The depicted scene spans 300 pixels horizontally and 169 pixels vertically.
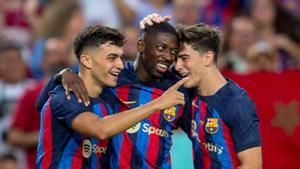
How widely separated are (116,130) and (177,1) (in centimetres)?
503

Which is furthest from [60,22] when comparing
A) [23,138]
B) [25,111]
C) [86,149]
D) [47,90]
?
[86,149]

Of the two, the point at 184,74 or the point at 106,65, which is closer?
the point at 106,65

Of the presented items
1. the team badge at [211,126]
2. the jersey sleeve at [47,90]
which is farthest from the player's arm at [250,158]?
the jersey sleeve at [47,90]

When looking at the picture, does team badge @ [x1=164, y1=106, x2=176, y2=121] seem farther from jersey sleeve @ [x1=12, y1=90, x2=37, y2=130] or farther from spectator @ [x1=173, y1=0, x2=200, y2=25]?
spectator @ [x1=173, y1=0, x2=200, y2=25]

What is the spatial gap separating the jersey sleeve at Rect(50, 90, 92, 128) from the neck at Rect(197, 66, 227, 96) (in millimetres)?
946

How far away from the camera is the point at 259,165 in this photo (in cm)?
842

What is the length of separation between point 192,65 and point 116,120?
95 cm

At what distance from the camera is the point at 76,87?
8438 mm

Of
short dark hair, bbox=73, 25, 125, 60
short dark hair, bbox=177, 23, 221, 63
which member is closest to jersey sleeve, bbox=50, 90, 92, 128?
short dark hair, bbox=73, 25, 125, 60

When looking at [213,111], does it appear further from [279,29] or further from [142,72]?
[279,29]

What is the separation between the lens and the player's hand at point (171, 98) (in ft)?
26.6

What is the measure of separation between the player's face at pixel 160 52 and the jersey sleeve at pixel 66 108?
62 centimetres

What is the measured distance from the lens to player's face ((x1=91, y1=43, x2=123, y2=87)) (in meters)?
→ 8.50

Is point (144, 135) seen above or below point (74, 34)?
below
